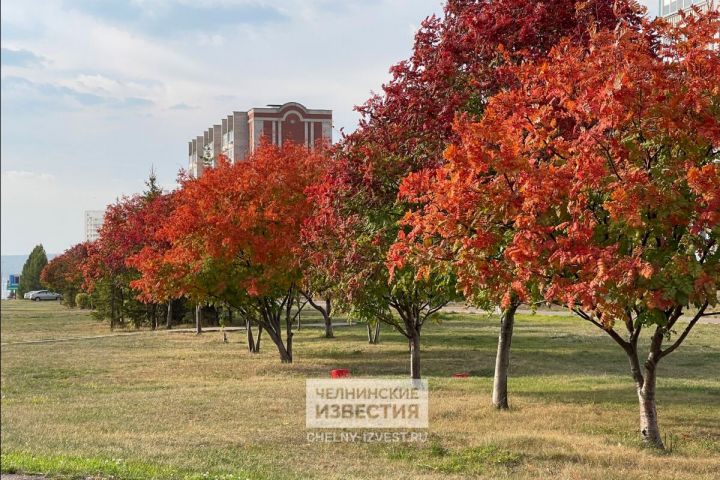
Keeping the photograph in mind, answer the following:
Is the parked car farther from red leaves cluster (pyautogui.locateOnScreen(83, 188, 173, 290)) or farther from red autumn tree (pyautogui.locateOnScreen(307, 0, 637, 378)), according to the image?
red autumn tree (pyautogui.locateOnScreen(307, 0, 637, 378))

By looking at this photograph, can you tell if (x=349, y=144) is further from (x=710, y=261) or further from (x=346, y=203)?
(x=710, y=261)

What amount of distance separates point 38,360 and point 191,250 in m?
6.62

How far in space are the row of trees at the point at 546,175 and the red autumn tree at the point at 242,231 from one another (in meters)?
5.45

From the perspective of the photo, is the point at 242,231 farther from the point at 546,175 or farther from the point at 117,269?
the point at 117,269

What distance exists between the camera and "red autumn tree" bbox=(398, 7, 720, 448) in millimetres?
8625

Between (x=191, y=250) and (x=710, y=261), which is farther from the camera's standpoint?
(x=191, y=250)

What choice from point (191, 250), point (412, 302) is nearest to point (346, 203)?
point (412, 302)

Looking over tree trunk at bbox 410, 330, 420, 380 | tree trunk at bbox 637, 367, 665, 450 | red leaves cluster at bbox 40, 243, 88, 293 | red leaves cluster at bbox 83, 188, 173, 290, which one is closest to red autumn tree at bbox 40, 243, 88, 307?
red leaves cluster at bbox 40, 243, 88, 293

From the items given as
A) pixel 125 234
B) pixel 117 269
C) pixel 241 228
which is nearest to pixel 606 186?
pixel 241 228

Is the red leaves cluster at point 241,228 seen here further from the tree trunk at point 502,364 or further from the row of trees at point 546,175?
the tree trunk at point 502,364

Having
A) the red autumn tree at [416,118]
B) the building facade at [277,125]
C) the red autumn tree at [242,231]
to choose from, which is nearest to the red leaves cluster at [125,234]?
the red autumn tree at [242,231]

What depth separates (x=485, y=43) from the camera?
12.9 m

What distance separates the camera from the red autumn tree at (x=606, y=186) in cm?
862

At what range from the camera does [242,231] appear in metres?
21.2
